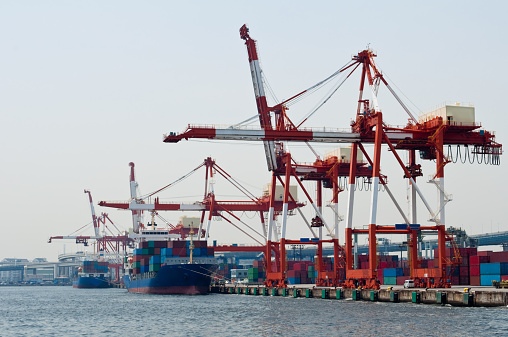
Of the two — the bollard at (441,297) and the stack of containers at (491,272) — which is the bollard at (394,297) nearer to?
the bollard at (441,297)

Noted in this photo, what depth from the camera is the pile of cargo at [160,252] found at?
8950 centimetres

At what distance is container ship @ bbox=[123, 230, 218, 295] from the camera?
85.2 meters

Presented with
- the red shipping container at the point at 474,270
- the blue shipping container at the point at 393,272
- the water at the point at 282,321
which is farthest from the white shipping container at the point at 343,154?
the water at the point at 282,321

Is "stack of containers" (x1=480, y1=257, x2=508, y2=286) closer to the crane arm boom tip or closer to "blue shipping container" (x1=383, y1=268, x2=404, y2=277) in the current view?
"blue shipping container" (x1=383, y1=268, x2=404, y2=277)

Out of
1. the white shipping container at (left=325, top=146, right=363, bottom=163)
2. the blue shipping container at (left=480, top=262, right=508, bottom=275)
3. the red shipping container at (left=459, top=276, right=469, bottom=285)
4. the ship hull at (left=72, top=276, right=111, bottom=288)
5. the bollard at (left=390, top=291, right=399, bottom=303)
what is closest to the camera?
the bollard at (left=390, top=291, right=399, bottom=303)

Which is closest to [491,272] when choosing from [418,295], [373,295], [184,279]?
[373,295]

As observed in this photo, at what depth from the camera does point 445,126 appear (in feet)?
189

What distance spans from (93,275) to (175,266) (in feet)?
306

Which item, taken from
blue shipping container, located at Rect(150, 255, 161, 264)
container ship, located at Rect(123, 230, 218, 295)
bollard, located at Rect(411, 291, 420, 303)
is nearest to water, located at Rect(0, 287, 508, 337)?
bollard, located at Rect(411, 291, 420, 303)

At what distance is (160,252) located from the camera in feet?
314

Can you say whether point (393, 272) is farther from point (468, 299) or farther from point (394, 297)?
point (468, 299)

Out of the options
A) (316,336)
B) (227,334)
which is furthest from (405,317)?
(227,334)

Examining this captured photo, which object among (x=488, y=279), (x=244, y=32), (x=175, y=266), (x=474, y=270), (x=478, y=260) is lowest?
(x=488, y=279)

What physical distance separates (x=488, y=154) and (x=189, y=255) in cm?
4254
